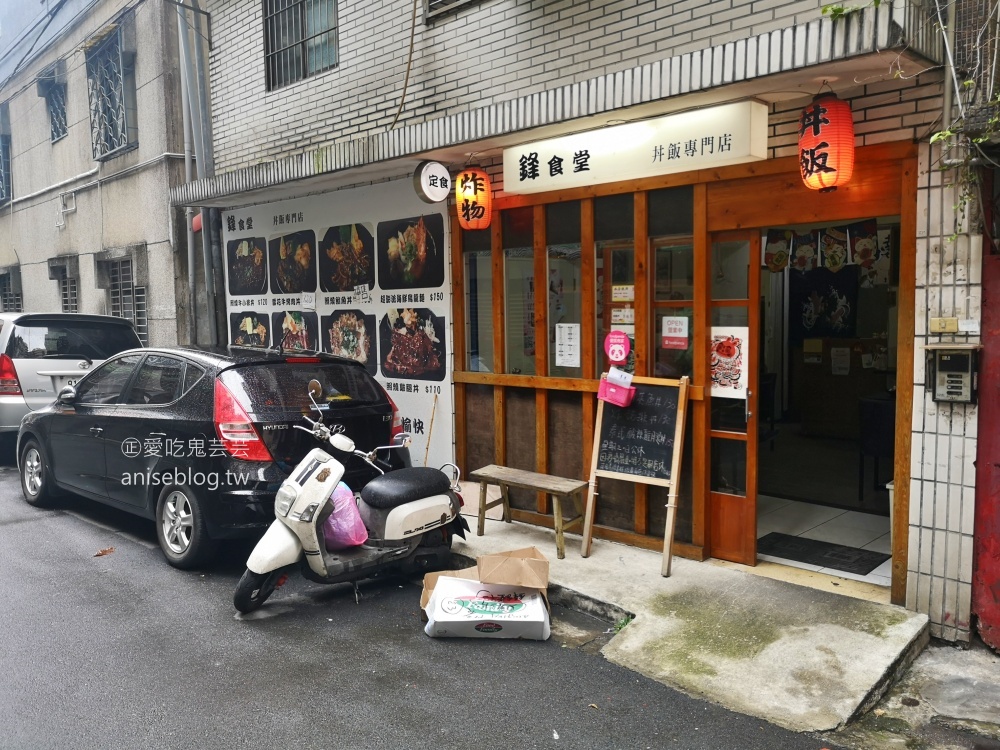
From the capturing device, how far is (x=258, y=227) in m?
10.3

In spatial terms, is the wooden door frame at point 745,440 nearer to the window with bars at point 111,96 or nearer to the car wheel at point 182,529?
the car wheel at point 182,529

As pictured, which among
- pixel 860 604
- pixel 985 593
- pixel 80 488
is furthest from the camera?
pixel 80 488

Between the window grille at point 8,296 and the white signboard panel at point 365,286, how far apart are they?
11.0m

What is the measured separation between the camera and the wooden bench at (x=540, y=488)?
6266mm

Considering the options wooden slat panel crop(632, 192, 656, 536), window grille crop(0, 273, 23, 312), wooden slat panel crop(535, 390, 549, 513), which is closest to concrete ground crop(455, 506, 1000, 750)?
wooden slat panel crop(535, 390, 549, 513)

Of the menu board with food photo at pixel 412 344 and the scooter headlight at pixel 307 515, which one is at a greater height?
the menu board with food photo at pixel 412 344

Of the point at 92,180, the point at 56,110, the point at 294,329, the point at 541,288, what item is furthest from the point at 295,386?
the point at 56,110

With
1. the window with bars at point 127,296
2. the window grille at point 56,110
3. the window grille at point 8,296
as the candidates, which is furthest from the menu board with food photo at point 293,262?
the window grille at point 8,296

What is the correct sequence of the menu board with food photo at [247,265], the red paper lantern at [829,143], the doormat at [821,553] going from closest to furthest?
the red paper lantern at [829,143]
the doormat at [821,553]
the menu board with food photo at [247,265]

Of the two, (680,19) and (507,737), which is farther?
(680,19)

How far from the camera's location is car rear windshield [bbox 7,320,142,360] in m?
9.67

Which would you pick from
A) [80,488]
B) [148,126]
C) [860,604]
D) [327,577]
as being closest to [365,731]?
[327,577]

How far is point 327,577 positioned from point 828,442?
7.47m

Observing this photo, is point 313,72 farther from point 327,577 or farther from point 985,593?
point 985,593
